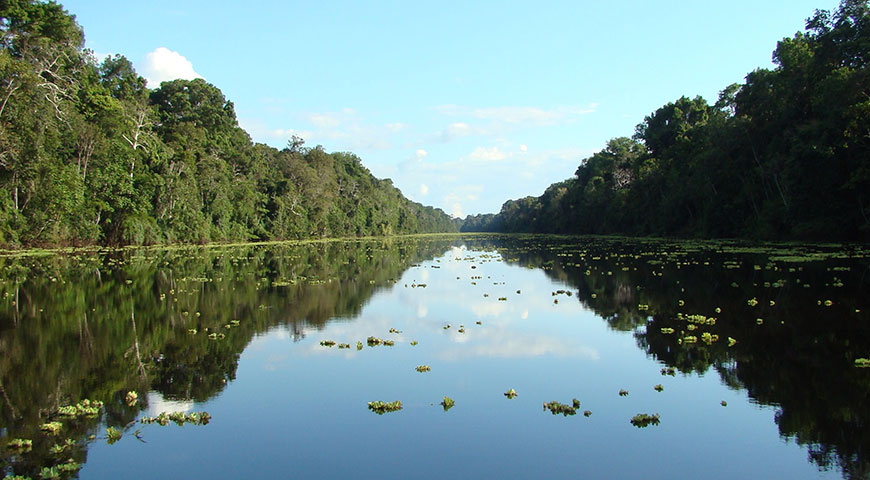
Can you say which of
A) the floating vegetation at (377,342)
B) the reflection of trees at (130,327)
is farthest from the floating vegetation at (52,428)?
the floating vegetation at (377,342)

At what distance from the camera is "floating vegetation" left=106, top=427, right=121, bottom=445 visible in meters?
7.45

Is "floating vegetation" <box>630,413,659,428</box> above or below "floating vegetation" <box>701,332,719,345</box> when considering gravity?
below

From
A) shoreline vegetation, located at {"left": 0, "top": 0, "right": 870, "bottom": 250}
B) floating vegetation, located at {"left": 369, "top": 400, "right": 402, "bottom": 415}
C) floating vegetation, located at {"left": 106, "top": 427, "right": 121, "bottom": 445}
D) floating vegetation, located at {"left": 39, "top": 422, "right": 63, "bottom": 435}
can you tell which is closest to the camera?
floating vegetation, located at {"left": 106, "top": 427, "right": 121, "bottom": 445}

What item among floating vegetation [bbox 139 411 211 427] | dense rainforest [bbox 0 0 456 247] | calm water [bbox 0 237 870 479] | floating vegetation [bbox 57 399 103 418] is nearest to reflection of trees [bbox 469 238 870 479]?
calm water [bbox 0 237 870 479]

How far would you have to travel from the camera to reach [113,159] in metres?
54.0

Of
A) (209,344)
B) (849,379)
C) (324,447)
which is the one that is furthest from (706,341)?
(209,344)

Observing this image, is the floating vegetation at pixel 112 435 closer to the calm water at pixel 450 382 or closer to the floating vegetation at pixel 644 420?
the calm water at pixel 450 382

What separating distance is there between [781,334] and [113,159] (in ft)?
188

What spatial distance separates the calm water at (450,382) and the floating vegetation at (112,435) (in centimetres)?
8

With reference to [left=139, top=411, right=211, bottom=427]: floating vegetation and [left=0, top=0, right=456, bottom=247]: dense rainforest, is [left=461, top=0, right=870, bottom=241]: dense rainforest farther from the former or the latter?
[left=0, top=0, right=456, bottom=247]: dense rainforest

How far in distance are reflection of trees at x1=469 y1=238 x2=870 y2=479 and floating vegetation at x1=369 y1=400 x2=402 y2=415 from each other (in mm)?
5257

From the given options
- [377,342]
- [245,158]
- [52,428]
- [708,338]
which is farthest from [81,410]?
[245,158]

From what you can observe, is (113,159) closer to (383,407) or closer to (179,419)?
(179,419)

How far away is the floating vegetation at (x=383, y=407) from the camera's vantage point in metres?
8.55
